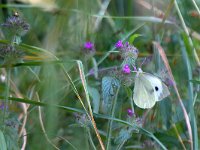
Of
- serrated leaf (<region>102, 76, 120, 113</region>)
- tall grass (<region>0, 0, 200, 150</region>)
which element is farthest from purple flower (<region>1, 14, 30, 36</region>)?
serrated leaf (<region>102, 76, 120, 113</region>)

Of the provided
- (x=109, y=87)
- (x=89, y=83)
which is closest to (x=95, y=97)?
(x=89, y=83)

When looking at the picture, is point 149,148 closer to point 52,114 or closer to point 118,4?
point 52,114

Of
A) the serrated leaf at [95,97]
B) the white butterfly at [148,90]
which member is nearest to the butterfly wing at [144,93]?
the white butterfly at [148,90]

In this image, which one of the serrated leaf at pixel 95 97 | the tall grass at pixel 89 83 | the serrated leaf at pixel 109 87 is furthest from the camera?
the serrated leaf at pixel 95 97


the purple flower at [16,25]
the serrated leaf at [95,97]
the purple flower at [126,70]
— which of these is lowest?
the serrated leaf at [95,97]

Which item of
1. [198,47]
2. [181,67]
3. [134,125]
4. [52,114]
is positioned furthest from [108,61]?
[52,114]

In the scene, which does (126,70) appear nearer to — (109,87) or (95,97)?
(109,87)

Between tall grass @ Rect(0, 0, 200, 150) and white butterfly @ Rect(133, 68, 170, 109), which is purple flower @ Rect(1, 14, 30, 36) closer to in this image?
tall grass @ Rect(0, 0, 200, 150)

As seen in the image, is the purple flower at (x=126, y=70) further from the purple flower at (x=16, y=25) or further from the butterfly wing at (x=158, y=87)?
the purple flower at (x=16, y=25)
